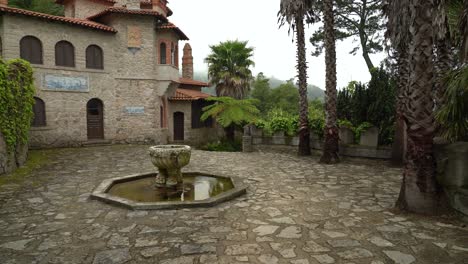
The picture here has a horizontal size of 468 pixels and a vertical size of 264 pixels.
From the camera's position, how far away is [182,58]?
25.6 metres

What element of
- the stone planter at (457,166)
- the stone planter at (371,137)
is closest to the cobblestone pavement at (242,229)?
the stone planter at (457,166)

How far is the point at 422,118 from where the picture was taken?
16.8ft

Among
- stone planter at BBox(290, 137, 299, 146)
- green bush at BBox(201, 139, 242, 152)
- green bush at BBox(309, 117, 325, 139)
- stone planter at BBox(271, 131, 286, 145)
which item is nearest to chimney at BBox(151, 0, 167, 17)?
green bush at BBox(201, 139, 242, 152)

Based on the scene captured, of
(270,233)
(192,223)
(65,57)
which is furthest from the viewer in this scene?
(65,57)

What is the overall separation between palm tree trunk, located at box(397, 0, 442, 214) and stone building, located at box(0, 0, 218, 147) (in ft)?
49.6

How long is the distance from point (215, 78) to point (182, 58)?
179 inches

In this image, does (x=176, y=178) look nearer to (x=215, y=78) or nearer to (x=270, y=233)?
(x=270, y=233)

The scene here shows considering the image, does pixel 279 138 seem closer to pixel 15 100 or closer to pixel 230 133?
pixel 230 133

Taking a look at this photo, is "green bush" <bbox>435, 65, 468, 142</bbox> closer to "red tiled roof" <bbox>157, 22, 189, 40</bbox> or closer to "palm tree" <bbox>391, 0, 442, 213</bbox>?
"palm tree" <bbox>391, 0, 442, 213</bbox>

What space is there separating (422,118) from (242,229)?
3673mm

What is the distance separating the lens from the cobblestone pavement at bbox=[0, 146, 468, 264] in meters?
3.73

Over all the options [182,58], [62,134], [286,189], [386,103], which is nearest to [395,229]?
[286,189]

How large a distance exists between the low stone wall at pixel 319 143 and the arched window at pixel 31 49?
11476 millimetres

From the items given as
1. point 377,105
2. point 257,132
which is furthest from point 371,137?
point 257,132
